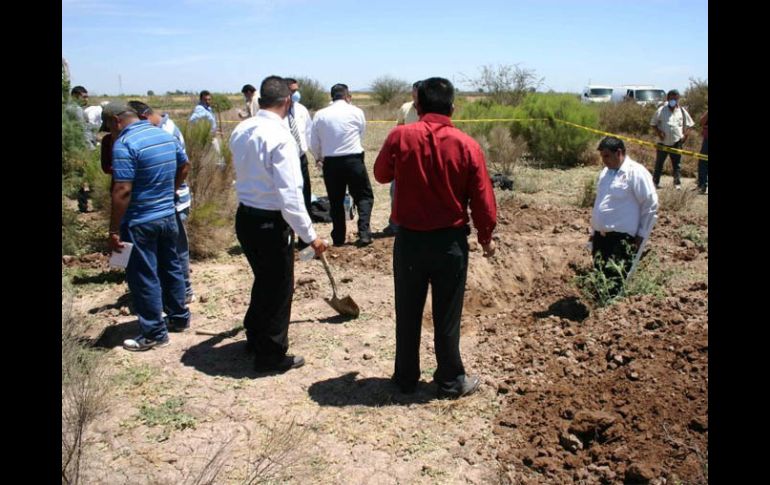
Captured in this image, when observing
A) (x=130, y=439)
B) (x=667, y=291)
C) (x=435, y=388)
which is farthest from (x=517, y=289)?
(x=130, y=439)

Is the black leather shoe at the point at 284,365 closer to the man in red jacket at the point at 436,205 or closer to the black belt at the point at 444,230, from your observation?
the man in red jacket at the point at 436,205

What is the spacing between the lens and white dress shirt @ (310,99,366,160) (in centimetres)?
755

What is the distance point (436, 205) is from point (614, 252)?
236 cm

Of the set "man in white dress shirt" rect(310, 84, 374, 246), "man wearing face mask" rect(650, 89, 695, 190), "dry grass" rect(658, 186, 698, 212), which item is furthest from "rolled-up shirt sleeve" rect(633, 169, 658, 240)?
"man wearing face mask" rect(650, 89, 695, 190)

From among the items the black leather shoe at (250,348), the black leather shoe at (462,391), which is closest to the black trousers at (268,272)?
the black leather shoe at (250,348)

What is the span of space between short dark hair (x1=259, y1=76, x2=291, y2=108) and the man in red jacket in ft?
2.76

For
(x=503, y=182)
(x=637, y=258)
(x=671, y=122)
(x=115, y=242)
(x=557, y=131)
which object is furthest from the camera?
(x=557, y=131)

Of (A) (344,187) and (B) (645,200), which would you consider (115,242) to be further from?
(B) (645,200)

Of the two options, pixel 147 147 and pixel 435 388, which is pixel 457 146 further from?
pixel 147 147

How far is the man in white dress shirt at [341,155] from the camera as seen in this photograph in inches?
299

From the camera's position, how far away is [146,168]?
4.77 metres

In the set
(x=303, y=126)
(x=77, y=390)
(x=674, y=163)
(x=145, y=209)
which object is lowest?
(x=77, y=390)

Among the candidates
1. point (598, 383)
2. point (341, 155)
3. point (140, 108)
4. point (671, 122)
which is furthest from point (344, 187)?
point (671, 122)
